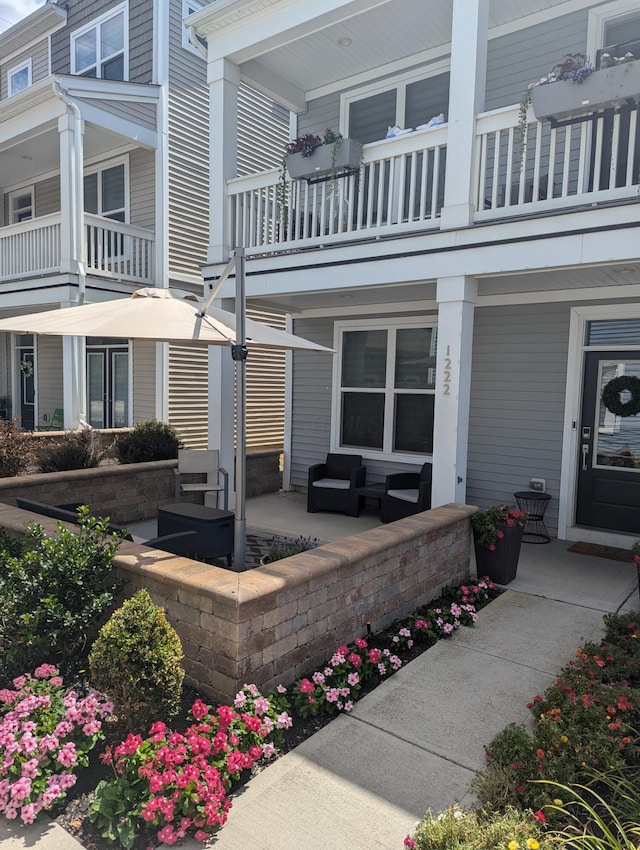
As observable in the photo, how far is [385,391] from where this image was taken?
323 inches

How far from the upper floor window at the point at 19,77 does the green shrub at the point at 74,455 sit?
10.8 metres

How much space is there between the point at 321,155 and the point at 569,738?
5.55 m

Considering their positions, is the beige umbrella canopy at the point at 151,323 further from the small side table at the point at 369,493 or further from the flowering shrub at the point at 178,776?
the small side table at the point at 369,493

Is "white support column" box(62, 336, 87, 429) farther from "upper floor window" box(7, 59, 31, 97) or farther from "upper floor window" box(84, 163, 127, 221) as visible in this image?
"upper floor window" box(7, 59, 31, 97)

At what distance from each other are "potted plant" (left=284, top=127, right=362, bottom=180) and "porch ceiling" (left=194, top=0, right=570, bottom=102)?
1.17 m

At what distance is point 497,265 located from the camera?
5.01 metres

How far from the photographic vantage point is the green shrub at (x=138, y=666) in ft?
8.73

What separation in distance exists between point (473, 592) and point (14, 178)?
13833 mm

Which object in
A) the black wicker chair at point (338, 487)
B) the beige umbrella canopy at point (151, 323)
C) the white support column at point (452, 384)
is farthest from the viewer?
the black wicker chair at point (338, 487)

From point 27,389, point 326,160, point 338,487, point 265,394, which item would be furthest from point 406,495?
→ point 27,389

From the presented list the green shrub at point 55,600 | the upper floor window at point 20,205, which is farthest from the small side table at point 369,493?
the upper floor window at point 20,205

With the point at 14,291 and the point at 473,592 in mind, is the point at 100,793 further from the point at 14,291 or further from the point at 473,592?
the point at 14,291

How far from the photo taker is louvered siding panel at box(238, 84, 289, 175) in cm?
1174

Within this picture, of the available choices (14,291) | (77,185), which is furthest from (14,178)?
(77,185)
